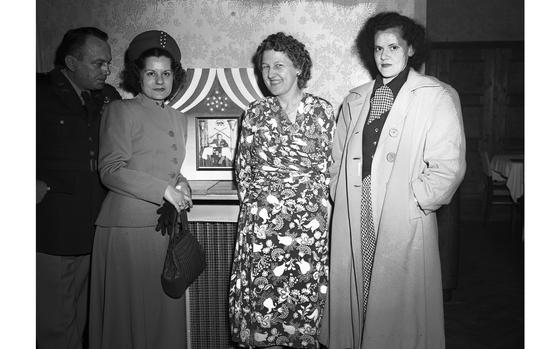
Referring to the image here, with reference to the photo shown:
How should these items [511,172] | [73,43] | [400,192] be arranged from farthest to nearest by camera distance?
[511,172] < [73,43] < [400,192]

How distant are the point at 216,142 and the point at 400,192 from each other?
1.34 metres

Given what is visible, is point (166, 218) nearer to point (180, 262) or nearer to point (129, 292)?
point (180, 262)

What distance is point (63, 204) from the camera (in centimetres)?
245

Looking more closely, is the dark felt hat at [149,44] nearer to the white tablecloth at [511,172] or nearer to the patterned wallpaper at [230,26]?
the patterned wallpaper at [230,26]

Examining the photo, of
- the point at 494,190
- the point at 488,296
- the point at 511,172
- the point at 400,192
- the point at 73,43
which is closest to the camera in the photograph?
the point at 400,192

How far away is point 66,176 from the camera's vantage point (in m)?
2.45

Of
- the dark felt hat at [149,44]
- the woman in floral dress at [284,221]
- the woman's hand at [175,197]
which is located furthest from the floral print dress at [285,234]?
the dark felt hat at [149,44]

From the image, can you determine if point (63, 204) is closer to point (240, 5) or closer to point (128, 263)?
point (128, 263)

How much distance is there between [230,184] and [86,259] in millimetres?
934

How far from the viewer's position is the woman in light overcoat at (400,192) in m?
2.33

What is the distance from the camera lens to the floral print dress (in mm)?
2488

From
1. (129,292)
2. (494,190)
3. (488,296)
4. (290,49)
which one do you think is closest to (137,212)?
(129,292)
